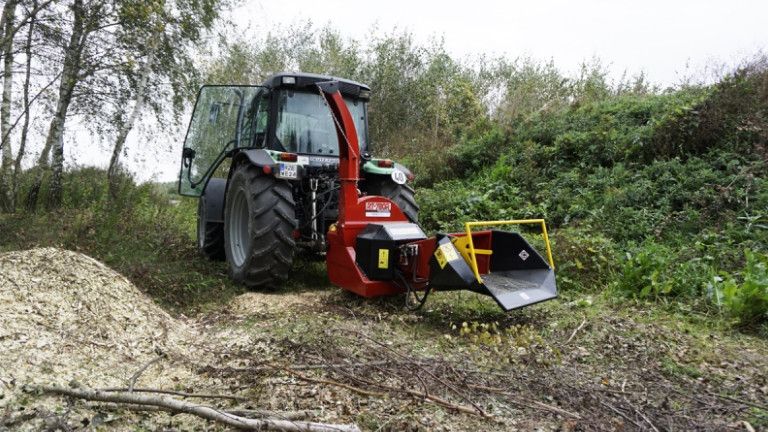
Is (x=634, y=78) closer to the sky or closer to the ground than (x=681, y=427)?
closer to the sky

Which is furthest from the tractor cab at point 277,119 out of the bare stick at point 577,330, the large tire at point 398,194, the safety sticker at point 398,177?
the bare stick at point 577,330

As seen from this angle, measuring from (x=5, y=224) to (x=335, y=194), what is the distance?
4321 millimetres

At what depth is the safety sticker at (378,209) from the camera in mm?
4434

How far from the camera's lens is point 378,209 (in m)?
4.49

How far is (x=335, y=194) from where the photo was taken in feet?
16.6

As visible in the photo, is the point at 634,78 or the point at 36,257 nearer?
the point at 36,257

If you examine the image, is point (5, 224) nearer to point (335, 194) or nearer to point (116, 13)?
point (116, 13)

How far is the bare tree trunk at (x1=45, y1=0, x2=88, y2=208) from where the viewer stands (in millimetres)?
6926

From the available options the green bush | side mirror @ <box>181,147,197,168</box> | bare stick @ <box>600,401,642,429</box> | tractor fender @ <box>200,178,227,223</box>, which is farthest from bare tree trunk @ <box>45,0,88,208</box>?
the green bush

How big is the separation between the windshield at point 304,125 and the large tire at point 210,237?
57.2 inches

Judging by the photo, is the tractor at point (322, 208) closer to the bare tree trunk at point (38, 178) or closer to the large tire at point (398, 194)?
the large tire at point (398, 194)

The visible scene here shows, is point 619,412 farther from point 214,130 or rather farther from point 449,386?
point 214,130

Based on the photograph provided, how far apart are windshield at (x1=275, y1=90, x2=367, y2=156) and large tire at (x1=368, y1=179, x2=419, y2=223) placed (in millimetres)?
501

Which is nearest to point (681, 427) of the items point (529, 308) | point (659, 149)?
point (529, 308)
